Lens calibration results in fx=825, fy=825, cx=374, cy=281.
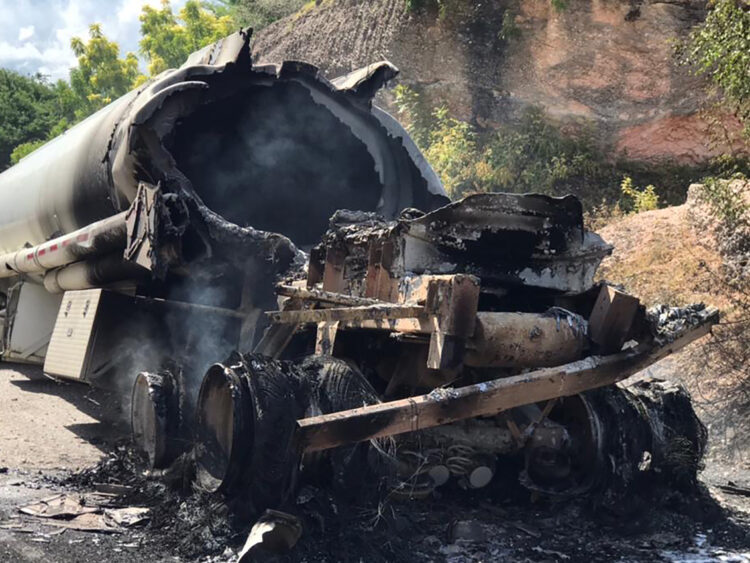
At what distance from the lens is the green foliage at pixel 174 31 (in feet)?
138

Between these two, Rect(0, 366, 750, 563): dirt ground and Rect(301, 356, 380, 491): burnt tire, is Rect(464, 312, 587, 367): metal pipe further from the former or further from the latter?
Rect(0, 366, 750, 563): dirt ground

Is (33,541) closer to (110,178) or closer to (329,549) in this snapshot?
(329,549)

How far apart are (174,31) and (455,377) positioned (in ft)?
143

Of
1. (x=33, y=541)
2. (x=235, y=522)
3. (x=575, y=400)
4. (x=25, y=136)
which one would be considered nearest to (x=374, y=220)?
(x=575, y=400)

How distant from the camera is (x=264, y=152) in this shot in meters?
6.76

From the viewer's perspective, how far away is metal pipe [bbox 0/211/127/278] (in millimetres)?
5742

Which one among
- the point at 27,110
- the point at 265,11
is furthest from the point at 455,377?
the point at 27,110

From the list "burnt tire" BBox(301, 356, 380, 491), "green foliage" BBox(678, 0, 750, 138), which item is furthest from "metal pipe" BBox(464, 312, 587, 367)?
"green foliage" BBox(678, 0, 750, 138)

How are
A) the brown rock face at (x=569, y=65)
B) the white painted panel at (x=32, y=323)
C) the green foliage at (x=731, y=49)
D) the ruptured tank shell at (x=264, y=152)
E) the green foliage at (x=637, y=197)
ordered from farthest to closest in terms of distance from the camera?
the brown rock face at (x=569, y=65) → the green foliage at (x=637, y=197) → the white painted panel at (x=32, y=323) → the green foliage at (x=731, y=49) → the ruptured tank shell at (x=264, y=152)

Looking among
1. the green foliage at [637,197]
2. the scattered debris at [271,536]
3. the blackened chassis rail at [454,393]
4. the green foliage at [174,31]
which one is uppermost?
the green foliage at [174,31]

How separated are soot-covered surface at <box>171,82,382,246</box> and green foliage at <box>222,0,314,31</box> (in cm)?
1877

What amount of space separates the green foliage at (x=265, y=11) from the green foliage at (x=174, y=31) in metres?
13.8

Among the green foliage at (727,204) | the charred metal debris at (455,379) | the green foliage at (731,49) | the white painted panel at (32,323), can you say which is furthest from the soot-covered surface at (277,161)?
the green foliage at (727,204)

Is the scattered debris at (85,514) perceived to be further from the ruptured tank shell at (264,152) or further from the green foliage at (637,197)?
the green foliage at (637,197)
